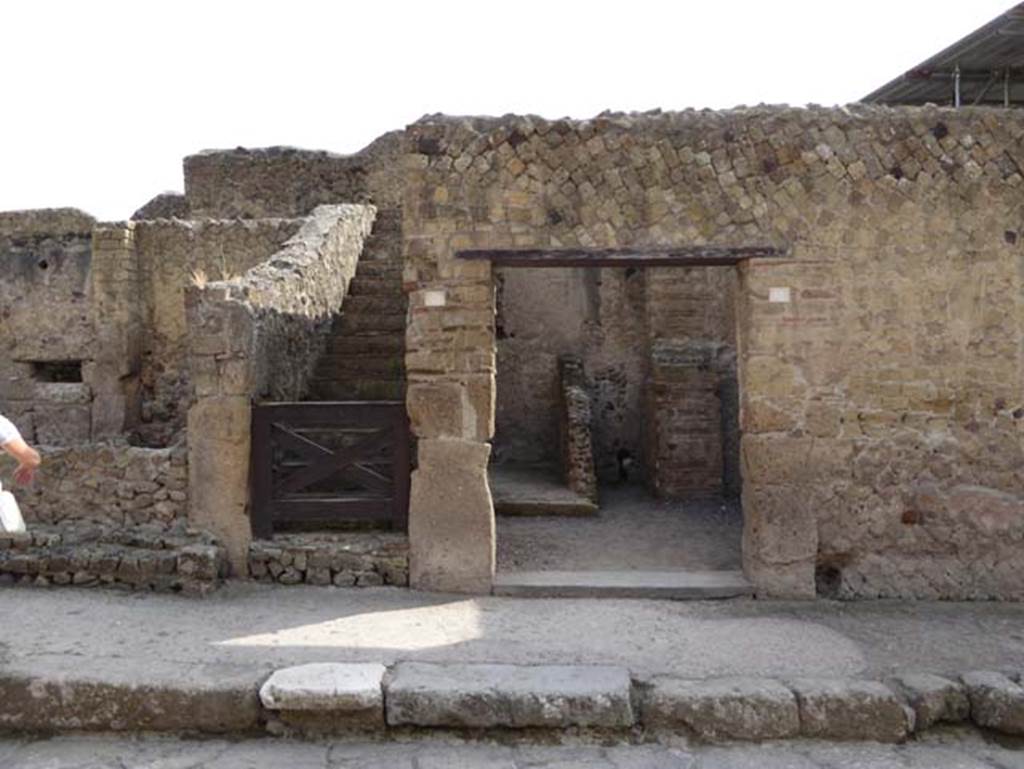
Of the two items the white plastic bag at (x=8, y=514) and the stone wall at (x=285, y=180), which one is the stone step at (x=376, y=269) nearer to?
the stone wall at (x=285, y=180)

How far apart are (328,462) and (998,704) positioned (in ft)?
14.6

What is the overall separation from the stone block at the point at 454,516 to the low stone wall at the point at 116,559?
58.7 inches

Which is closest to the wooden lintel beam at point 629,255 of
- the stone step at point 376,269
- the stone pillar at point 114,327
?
the stone step at point 376,269

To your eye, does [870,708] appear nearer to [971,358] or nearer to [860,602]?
[860,602]

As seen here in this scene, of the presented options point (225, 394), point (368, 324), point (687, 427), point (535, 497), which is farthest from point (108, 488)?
point (687, 427)

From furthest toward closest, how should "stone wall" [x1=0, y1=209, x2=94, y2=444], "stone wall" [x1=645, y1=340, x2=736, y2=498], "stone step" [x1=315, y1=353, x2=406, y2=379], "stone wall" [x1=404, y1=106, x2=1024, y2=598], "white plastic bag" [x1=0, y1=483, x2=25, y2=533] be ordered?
1. "stone wall" [x1=0, y1=209, x2=94, y2=444]
2. "stone wall" [x1=645, y1=340, x2=736, y2=498]
3. "stone step" [x1=315, y1=353, x2=406, y2=379]
4. "stone wall" [x1=404, y1=106, x2=1024, y2=598]
5. "white plastic bag" [x1=0, y1=483, x2=25, y2=533]

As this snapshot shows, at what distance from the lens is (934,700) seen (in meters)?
4.70

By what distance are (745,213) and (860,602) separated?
2819mm

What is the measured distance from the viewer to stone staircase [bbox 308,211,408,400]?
8.54 m

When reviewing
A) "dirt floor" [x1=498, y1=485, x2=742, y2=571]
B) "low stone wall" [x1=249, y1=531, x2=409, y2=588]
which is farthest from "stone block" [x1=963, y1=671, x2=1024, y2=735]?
"low stone wall" [x1=249, y1=531, x2=409, y2=588]

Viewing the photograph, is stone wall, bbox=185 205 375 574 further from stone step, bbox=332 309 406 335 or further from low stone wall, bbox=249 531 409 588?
stone step, bbox=332 309 406 335

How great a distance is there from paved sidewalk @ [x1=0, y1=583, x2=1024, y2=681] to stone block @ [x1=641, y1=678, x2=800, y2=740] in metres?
0.29

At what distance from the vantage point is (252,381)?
6.64 meters

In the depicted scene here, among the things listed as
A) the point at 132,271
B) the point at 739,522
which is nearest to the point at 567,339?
the point at 739,522
